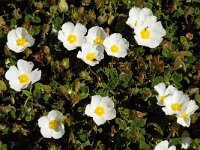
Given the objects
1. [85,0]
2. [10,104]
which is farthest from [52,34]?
[10,104]

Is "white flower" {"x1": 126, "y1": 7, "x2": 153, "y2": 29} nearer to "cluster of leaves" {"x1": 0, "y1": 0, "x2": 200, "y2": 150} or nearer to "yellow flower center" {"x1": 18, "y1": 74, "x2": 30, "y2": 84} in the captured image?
"cluster of leaves" {"x1": 0, "y1": 0, "x2": 200, "y2": 150}

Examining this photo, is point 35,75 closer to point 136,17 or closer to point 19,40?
point 19,40

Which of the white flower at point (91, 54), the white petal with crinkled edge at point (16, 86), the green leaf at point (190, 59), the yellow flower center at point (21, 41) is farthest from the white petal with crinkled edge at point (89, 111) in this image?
the green leaf at point (190, 59)

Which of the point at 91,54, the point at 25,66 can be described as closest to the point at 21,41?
the point at 25,66

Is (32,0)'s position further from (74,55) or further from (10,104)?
(10,104)

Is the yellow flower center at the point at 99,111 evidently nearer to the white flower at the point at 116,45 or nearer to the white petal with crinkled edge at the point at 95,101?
the white petal with crinkled edge at the point at 95,101

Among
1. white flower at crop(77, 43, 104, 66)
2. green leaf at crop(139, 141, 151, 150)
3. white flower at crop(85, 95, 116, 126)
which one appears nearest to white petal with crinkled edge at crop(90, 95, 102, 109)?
white flower at crop(85, 95, 116, 126)
